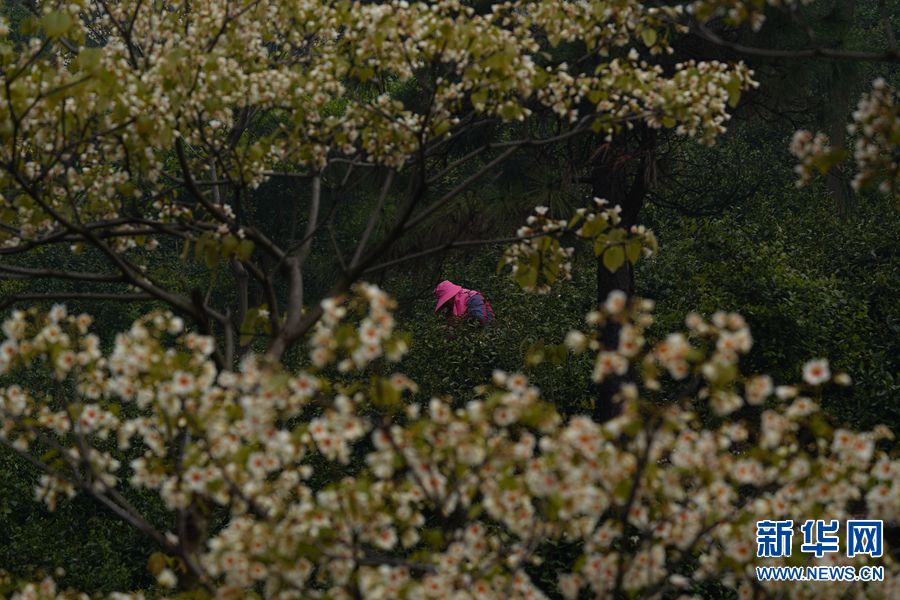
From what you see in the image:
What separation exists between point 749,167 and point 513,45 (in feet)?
60.6

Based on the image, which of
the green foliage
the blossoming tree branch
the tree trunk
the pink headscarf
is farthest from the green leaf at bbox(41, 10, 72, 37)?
the pink headscarf

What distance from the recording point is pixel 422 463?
346 centimetres

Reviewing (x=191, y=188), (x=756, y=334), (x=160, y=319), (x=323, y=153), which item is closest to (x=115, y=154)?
(x=191, y=188)

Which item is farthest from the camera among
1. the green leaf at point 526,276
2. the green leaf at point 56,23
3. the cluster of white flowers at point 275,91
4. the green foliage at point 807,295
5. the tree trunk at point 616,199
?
the green foliage at point 807,295

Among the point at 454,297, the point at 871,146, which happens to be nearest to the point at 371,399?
the point at 871,146

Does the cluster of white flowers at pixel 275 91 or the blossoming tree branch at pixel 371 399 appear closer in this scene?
the blossoming tree branch at pixel 371 399

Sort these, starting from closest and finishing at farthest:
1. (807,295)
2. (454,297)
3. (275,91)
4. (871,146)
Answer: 1. (871,146)
2. (275,91)
3. (807,295)
4. (454,297)

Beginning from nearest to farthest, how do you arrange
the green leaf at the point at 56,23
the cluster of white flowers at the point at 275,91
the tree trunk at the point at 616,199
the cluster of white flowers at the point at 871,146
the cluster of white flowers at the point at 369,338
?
the cluster of white flowers at the point at 369,338 → the cluster of white flowers at the point at 871,146 → the green leaf at the point at 56,23 → the cluster of white flowers at the point at 275,91 → the tree trunk at the point at 616,199

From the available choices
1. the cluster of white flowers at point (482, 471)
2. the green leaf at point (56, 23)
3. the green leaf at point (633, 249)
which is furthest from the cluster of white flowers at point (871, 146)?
the green leaf at point (56, 23)

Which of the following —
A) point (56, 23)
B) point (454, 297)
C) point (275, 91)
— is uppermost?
point (454, 297)

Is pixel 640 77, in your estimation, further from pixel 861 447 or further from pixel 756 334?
pixel 756 334

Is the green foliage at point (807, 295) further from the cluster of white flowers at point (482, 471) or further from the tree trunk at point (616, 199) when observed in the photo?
the cluster of white flowers at point (482, 471)

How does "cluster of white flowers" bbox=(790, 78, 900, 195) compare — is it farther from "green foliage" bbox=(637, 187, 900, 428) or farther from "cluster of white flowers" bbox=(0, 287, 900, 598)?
"green foliage" bbox=(637, 187, 900, 428)

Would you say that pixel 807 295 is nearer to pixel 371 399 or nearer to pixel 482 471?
pixel 371 399
